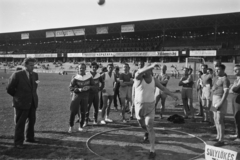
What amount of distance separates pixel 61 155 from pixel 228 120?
660 cm

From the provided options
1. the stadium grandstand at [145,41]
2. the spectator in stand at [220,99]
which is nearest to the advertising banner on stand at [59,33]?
the stadium grandstand at [145,41]

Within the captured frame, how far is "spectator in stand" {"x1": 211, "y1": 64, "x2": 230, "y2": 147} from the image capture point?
213 inches

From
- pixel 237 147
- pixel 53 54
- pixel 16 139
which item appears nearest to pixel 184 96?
pixel 237 147

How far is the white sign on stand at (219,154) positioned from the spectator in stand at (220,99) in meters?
1.67

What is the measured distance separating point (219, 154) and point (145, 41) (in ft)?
170

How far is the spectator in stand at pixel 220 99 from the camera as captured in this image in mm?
5417

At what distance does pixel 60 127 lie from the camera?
22.8ft

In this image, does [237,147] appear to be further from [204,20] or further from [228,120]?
[204,20]

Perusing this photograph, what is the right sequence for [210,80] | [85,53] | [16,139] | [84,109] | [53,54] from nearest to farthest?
[16,139] < [84,109] < [210,80] < [85,53] < [53,54]

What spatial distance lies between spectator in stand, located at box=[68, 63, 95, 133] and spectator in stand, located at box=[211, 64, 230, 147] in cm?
363

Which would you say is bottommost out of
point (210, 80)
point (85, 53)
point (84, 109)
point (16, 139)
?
point (16, 139)

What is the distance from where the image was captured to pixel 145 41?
5422cm

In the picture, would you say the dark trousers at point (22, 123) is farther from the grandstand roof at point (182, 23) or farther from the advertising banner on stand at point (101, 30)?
the advertising banner on stand at point (101, 30)

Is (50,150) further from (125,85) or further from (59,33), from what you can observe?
(59,33)
